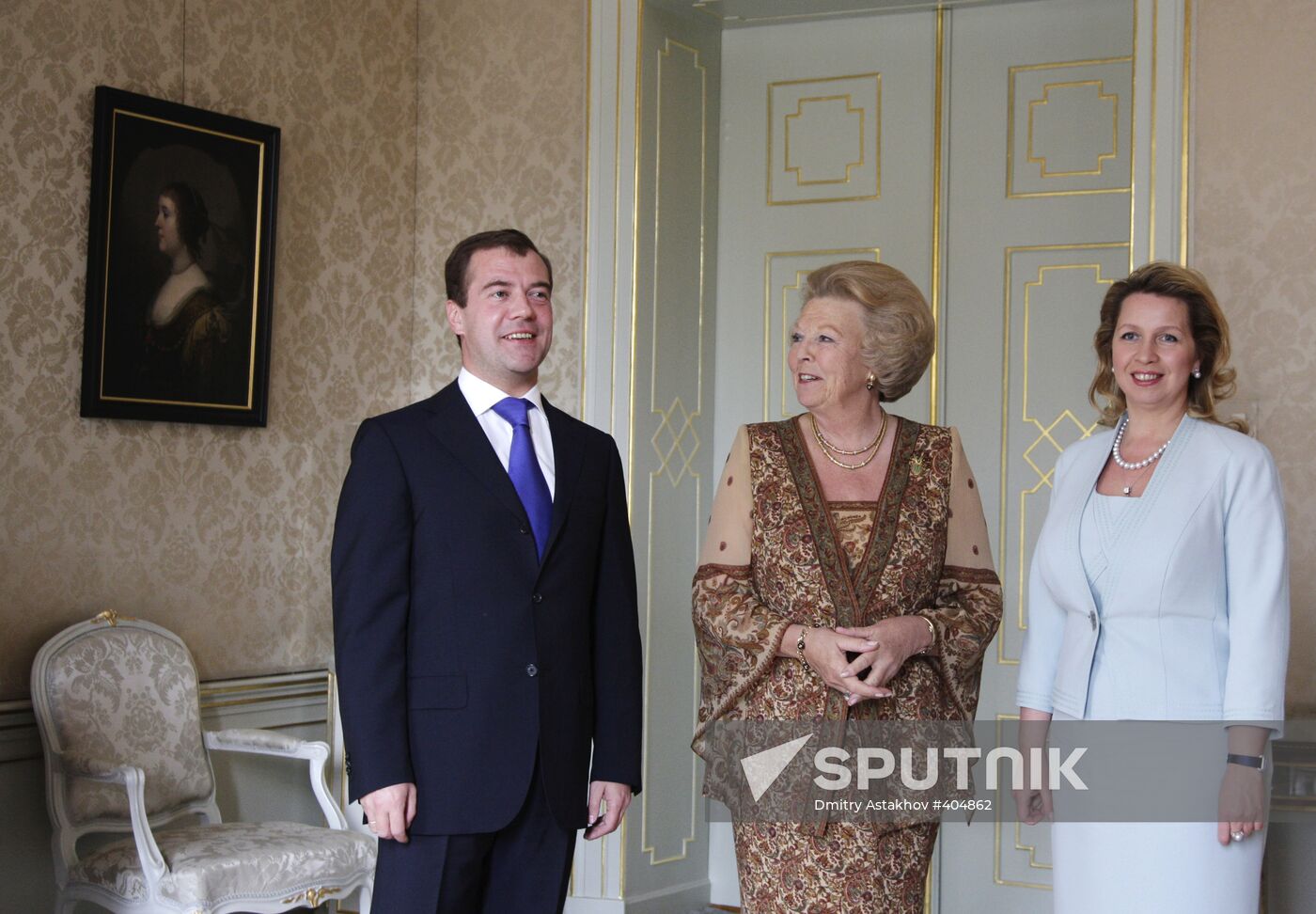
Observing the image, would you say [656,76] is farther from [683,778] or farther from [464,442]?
[464,442]

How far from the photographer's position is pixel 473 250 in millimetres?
2512

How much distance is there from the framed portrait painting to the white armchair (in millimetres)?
684

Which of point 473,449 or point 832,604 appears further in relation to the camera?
point 832,604

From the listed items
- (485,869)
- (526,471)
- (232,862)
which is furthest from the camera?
(232,862)

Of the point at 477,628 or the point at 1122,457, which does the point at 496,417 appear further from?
the point at 1122,457

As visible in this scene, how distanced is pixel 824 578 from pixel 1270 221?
2.14 meters

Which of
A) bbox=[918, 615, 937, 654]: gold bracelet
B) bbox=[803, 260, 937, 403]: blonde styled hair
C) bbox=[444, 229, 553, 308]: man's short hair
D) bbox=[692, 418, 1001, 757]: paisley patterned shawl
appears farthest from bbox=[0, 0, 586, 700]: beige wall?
bbox=[918, 615, 937, 654]: gold bracelet

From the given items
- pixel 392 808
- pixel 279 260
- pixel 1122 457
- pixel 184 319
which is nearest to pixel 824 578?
pixel 1122 457

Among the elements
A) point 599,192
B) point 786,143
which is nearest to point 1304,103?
point 786,143

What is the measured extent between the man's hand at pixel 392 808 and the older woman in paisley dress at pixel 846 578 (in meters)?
0.58

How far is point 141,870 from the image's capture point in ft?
11.3

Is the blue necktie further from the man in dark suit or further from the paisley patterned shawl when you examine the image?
the paisley patterned shawl

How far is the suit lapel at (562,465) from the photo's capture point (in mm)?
2492

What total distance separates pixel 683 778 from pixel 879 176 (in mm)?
2147
